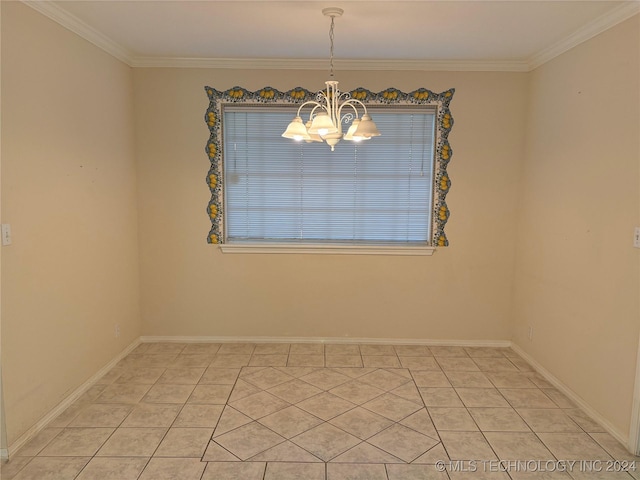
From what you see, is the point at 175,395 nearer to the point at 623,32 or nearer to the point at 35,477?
the point at 35,477

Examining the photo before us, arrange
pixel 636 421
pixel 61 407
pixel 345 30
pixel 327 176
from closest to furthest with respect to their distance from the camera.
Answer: pixel 636 421 < pixel 61 407 < pixel 345 30 < pixel 327 176

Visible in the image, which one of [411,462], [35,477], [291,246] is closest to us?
[35,477]

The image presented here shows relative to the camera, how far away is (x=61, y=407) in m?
2.74

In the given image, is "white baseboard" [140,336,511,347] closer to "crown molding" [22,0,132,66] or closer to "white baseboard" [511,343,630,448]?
"white baseboard" [511,343,630,448]

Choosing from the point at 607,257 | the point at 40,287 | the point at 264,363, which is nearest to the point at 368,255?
the point at 264,363

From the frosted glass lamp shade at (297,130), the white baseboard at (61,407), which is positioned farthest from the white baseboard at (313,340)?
the frosted glass lamp shade at (297,130)

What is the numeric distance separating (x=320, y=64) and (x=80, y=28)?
1.83 m

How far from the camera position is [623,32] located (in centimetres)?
251

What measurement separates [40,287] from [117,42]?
6.43 ft

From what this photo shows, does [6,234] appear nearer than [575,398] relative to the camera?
Yes

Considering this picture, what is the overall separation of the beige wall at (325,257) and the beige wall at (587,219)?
1.01 ft

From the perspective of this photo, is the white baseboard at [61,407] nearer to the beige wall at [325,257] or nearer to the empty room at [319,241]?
the empty room at [319,241]

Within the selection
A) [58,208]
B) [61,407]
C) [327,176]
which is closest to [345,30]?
[327,176]

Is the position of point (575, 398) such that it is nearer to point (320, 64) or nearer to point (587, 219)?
point (587, 219)
